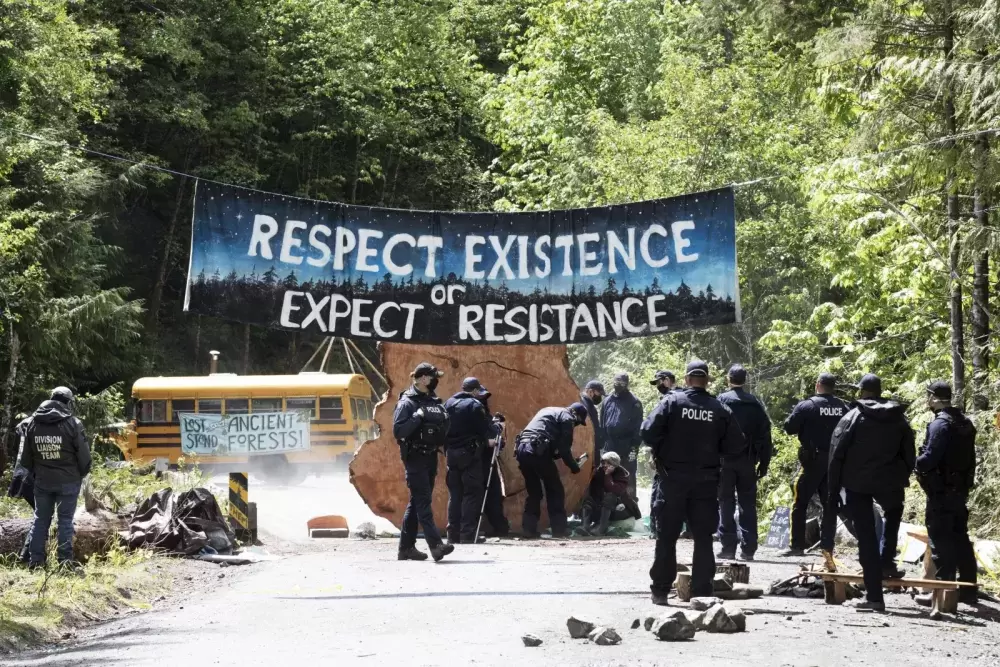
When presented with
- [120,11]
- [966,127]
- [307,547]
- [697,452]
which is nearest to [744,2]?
[966,127]

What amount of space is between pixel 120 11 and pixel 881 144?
2772 cm

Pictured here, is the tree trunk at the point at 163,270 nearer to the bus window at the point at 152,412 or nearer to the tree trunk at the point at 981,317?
the bus window at the point at 152,412

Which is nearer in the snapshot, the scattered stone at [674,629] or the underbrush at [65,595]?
the scattered stone at [674,629]

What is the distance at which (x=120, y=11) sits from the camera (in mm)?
38188

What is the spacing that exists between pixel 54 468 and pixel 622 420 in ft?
25.2

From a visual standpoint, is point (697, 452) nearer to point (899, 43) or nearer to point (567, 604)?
point (567, 604)

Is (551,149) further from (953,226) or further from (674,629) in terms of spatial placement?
(674,629)

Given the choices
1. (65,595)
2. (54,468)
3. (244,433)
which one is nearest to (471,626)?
(65,595)

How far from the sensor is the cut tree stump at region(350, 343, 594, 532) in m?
16.3

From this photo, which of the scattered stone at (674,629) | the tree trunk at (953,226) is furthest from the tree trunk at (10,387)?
the scattered stone at (674,629)

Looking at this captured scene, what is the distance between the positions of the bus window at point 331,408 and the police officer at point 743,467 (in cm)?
1606

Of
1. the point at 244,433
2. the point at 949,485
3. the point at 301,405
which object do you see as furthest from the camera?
the point at 301,405

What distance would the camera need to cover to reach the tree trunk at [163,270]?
40.0m

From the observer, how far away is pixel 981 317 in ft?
51.5
